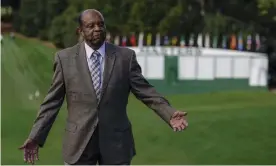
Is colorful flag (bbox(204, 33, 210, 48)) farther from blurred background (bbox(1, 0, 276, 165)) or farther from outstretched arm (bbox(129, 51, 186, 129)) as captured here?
outstretched arm (bbox(129, 51, 186, 129))

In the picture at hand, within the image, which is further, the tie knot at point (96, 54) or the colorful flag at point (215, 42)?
the colorful flag at point (215, 42)

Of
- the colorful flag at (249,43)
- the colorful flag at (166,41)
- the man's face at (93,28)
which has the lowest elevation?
the colorful flag at (249,43)

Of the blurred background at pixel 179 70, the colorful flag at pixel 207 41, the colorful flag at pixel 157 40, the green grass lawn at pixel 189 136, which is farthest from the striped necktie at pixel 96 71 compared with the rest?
the colorful flag at pixel 207 41

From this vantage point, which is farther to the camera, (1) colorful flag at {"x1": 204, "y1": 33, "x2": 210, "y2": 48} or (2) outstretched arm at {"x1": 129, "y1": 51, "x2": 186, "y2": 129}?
(1) colorful flag at {"x1": 204, "y1": 33, "x2": 210, "y2": 48}

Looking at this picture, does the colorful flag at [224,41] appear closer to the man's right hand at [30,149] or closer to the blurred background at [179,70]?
the blurred background at [179,70]

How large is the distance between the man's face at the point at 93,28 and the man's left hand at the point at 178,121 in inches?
25.6

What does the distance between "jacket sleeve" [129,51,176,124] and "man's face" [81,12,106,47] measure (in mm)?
276

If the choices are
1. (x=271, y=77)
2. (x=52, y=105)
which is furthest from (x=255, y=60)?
(x=52, y=105)

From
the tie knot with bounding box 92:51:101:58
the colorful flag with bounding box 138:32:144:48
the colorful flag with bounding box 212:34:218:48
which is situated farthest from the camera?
the colorful flag with bounding box 212:34:218:48

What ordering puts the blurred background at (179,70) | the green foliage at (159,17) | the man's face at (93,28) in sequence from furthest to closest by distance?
the green foliage at (159,17)
the blurred background at (179,70)
the man's face at (93,28)

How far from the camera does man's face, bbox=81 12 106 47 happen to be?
15.5ft

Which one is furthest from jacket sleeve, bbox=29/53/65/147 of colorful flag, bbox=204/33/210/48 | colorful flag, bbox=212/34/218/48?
colorful flag, bbox=204/33/210/48

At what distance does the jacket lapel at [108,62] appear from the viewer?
15.7 ft

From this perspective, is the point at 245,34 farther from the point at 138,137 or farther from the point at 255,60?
the point at 138,137
